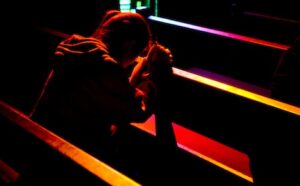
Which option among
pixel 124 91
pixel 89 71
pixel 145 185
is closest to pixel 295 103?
pixel 145 185

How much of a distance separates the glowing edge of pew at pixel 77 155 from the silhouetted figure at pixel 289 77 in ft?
8.74

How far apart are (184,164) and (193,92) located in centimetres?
90

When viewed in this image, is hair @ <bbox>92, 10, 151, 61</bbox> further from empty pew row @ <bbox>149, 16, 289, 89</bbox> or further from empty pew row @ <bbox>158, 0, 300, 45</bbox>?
empty pew row @ <bbox>158, 0, 300, 45</bbox>

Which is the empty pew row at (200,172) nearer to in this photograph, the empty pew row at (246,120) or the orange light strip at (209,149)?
the orange light strip at (209,149)

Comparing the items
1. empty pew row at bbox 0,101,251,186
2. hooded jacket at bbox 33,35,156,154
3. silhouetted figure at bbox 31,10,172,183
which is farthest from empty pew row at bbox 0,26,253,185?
hooded jacket at bbox 33,35,156,154

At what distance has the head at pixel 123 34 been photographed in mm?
2115

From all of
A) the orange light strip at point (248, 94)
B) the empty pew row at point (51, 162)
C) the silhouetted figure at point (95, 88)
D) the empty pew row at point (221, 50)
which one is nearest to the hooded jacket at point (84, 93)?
the silhouetted figure at point (95, 88)

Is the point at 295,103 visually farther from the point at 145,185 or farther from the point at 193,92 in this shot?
the point at 145,185

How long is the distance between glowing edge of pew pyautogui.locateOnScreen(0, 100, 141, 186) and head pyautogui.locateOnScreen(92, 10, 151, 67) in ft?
2.66

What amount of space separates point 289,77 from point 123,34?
2279mm

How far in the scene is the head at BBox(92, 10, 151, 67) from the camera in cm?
212

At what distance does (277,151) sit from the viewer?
273cm

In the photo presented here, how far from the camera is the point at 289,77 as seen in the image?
10.8ft

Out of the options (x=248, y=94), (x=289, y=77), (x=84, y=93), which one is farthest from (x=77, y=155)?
(x=289, y=77)
